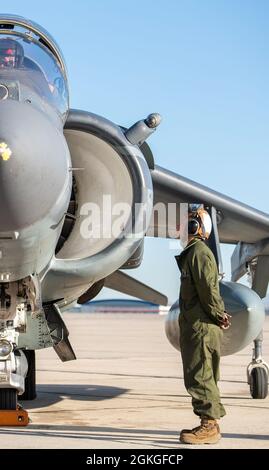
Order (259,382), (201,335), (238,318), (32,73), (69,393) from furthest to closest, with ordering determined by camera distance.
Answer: (69,393), (259,382), (238,318), (32,73), (201,335)

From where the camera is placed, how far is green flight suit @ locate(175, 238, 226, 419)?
19.9 ft

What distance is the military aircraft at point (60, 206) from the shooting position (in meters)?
5.49

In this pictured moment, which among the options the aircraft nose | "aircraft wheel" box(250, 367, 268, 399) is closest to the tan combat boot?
the aircraft nose

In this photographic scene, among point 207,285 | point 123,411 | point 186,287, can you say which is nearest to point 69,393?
point 123,411

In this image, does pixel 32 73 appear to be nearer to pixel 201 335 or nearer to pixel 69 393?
pixel 201 335

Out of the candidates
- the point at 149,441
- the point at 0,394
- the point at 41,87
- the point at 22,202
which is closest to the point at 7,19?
the point at 41,87

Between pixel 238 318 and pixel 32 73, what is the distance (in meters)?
3.73

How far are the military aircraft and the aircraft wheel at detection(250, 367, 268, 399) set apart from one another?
0.01m

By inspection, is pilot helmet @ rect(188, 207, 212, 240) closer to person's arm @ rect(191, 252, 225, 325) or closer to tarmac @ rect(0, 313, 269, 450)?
person's arm @ rect(191, 252, 225, 325)

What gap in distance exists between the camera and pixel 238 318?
9.09 meters

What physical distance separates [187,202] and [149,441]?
163 inches

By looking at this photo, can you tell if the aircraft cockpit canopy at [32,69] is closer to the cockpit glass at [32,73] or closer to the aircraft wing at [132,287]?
the cockpit glass at [32,73]

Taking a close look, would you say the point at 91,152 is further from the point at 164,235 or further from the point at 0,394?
the point at 164,235
